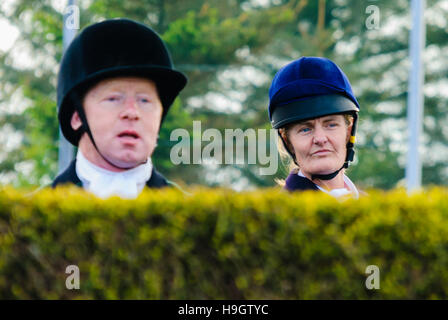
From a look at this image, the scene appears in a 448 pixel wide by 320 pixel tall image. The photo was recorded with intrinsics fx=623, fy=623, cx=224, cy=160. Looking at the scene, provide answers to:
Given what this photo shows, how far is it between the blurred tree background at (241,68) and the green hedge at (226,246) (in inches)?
458

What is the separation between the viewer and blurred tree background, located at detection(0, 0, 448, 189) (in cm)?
1519

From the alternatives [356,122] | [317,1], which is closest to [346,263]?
[356,122]

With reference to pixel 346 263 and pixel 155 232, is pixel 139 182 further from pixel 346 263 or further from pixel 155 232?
pixel 346 263

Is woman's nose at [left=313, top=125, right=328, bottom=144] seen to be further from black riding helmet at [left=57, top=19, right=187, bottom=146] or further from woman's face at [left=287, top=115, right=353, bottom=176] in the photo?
black riding helmet at [left=57, top=19, right=187, bottom=146]

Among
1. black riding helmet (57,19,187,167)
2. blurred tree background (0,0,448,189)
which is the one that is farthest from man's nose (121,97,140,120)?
blurred tree background (0,0,448,189)

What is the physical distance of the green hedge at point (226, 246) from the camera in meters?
2.34

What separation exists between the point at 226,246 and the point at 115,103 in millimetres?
1360

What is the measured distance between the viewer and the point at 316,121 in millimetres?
3406

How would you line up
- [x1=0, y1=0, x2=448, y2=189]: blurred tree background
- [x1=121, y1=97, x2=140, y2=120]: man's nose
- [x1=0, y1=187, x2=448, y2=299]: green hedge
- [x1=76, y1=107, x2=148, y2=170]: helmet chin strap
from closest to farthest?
1. [x1=0, y1=187, x2=448, y2=299]: green hedge
2. [x1=121, y1=97, x2=140, y2=120]: man's nose
3. [x1=76, y1=107, x2=148, y2=170]: helmet chin strap
4. [x1=0, y1=0, x2=448, y2=189]: blurred tree background

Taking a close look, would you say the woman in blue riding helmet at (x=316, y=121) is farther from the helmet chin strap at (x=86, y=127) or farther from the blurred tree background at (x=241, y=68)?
the blurred tree background at (x=241, y=68)

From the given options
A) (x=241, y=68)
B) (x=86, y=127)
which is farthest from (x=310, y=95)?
(x=241, y=68)

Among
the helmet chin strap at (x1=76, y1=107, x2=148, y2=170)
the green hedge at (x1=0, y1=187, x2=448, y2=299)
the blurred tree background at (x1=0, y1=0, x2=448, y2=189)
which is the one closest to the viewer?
the green hedge at (x1=0, y1=187, x2=448, y2=299)

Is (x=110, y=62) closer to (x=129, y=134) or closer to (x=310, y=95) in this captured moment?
(x=129, y=134)

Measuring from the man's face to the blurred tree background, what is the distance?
10.6m
